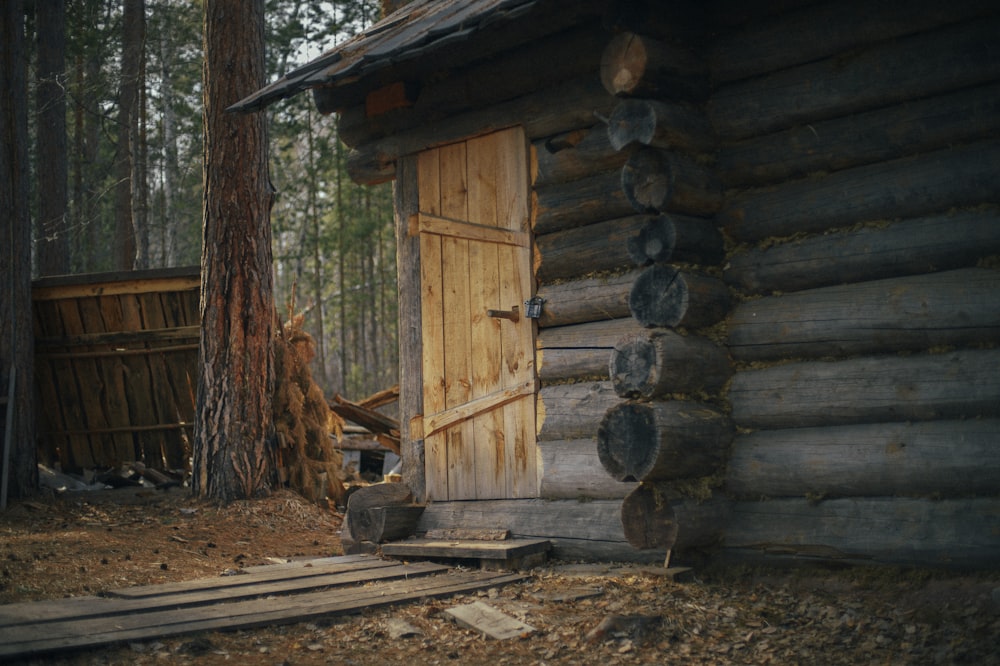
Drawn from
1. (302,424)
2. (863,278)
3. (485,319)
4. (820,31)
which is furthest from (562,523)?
(302,424)

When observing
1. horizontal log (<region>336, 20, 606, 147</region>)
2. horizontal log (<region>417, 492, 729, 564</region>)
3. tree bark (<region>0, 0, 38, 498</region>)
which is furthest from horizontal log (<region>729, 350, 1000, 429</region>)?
tree bark (<region>0, 0, 38, 498</region>)

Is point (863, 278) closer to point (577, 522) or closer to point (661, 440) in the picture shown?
point (661, 440)

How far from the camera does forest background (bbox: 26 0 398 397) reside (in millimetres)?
15273

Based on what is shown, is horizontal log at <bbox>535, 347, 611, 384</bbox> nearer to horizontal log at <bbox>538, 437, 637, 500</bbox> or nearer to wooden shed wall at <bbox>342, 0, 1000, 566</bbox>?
wooden shed wall at <bbox>342, 0, 1000, 566</bbox>

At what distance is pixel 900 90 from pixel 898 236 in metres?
0.78

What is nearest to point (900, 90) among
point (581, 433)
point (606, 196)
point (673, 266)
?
point (673, 266)

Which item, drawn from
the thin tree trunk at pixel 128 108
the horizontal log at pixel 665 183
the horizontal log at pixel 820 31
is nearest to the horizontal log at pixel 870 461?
the horizontal log at pixel 665 183

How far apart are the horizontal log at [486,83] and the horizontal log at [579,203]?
72 cm

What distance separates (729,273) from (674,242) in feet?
1.77

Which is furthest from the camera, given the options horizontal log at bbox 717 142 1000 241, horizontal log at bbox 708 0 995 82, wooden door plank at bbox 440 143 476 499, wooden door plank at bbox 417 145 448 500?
wooden door plank at bbox 417 145 448 500

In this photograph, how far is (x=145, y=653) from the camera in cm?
486

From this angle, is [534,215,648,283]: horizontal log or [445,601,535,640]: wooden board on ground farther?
[534,215,648,283]: horizontal log

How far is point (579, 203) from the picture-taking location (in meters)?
6.95

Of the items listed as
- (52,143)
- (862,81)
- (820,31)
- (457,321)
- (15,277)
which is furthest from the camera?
(52,143)
